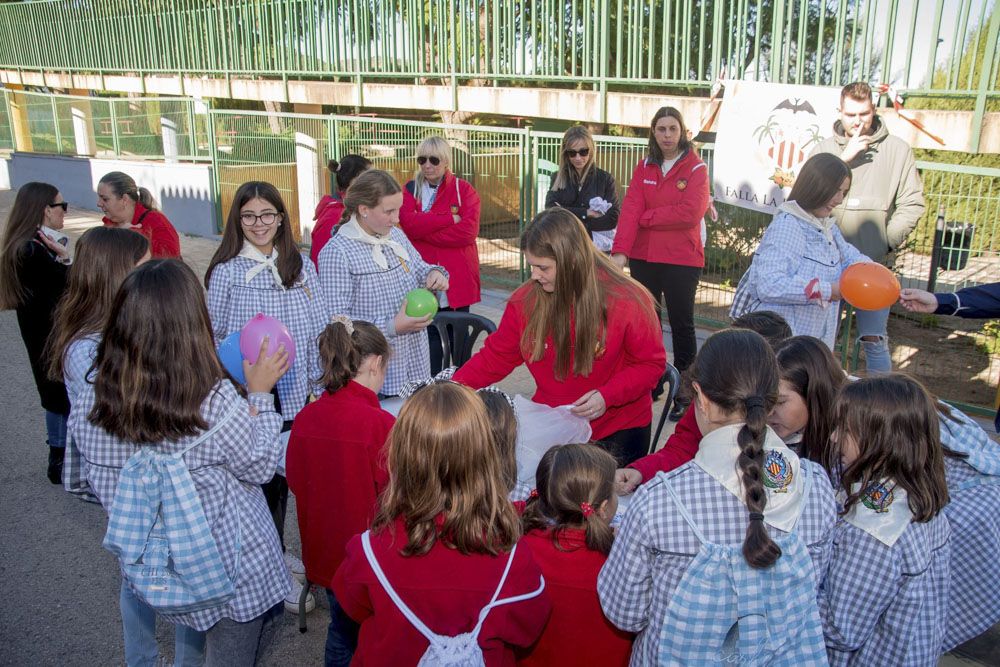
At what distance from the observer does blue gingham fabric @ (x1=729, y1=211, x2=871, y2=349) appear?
387cm

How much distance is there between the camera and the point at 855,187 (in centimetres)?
504

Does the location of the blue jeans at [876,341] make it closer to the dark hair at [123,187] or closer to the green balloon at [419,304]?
the green balloon at [419,304]

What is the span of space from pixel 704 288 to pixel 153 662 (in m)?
6.19

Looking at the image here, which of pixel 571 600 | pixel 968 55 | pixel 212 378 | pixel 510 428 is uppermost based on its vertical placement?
pixel 968 55

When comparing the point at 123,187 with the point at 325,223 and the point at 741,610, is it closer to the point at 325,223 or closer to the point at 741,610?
the point at 325,223

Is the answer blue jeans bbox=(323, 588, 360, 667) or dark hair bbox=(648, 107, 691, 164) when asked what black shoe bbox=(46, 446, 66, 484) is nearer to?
blue jeans bbox=(323, 588, 360, 667)

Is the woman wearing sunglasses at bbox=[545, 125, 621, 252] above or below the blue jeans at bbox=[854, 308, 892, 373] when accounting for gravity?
above

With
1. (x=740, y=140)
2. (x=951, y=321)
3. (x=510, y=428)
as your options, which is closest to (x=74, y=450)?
(x=510, y=428)

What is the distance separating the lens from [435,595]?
6.27 ft

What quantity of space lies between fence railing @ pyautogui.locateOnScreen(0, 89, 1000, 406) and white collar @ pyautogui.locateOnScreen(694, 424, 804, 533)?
4.46 metres

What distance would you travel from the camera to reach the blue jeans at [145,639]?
2691 mm

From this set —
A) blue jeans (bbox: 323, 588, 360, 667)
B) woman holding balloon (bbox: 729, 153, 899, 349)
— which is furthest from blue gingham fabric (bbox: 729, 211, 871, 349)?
blue jeans (bbox: 323, 588, 360, 667)

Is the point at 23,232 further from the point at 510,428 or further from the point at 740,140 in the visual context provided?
the point at 740,140

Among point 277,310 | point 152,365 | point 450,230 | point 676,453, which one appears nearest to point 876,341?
point 676,453
